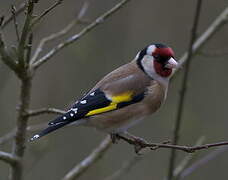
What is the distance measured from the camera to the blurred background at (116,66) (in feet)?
20.4

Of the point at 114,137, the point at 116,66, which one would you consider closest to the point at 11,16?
the point at 114,137

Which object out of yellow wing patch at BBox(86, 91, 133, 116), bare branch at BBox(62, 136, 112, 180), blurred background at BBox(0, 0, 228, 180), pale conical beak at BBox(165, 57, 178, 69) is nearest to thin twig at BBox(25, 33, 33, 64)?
yellow wing patch at BBox(86, 91, 133, 116)

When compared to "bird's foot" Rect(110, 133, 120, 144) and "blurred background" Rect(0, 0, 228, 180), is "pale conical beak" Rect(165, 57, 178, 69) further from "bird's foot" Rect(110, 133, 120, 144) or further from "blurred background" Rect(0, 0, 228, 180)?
"blurred background" Rect(0, 0, 228, 180)

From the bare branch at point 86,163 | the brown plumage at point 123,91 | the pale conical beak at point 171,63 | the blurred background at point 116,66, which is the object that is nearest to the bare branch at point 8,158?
the bare branch at point 86,163

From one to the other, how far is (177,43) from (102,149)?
3363 millimetres

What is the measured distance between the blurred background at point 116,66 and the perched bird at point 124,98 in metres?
1.90

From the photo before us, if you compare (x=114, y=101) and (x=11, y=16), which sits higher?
(x=11, y=16)

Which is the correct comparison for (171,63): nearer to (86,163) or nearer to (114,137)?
(114,137)

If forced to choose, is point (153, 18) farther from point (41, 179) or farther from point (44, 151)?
point (44, 151)

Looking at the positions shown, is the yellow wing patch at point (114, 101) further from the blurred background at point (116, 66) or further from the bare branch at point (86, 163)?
the blurred background at point (116, 66)

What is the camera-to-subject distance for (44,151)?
4312mm

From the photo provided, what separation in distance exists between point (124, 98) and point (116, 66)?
2.82m

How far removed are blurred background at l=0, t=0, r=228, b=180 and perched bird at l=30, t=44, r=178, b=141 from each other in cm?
190

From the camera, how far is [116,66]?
662 centimetres
